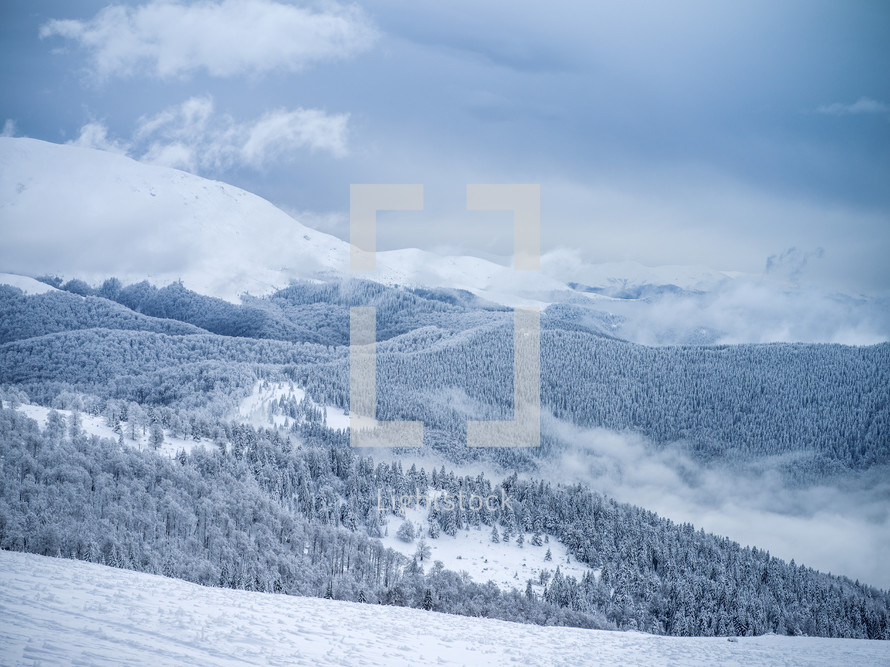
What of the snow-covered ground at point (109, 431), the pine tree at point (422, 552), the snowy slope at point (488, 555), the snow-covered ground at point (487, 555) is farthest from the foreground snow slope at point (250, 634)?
the snow-covered ground at point (109, 431)

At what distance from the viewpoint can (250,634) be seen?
27547mm

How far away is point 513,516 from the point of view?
135250mm

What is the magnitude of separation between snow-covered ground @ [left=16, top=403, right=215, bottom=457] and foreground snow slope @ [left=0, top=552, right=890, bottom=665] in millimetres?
87127

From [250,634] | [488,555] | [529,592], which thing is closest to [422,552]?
[488,555]

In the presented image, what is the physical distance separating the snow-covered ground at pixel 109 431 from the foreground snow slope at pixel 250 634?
286ft

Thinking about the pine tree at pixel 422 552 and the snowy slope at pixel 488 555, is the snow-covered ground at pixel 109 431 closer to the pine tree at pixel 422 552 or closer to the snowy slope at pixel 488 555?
the snowy slope at pixel 488 555

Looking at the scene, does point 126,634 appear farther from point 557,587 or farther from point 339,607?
point 557,587

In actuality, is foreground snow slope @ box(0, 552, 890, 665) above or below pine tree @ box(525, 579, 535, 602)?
above

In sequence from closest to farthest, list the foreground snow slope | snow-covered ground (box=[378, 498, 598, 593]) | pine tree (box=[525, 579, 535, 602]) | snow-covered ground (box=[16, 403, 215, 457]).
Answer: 1. the foreground snow slope
2. pine tree (box=[525, 579, 535, 602])
3. snow-covered ground (box=[378, 498, 598, 593])
4. snow-covered ground (box=[16, 403, 215, 457])

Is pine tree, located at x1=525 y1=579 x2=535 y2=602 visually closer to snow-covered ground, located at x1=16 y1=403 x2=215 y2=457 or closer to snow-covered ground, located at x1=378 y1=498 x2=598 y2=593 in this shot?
snow-covered ground, located at x1=378 y1=498 x2=598 y2=593

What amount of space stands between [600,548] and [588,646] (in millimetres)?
100352

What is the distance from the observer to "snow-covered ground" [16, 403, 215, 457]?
384ft

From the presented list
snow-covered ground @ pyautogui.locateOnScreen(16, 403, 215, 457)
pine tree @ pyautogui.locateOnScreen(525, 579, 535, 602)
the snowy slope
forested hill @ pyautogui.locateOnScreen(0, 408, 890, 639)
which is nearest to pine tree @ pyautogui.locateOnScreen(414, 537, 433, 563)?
forested hill @ pyautogui.locateOnScreen(0, 408, 890, 639)

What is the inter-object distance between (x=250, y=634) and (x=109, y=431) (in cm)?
11030
